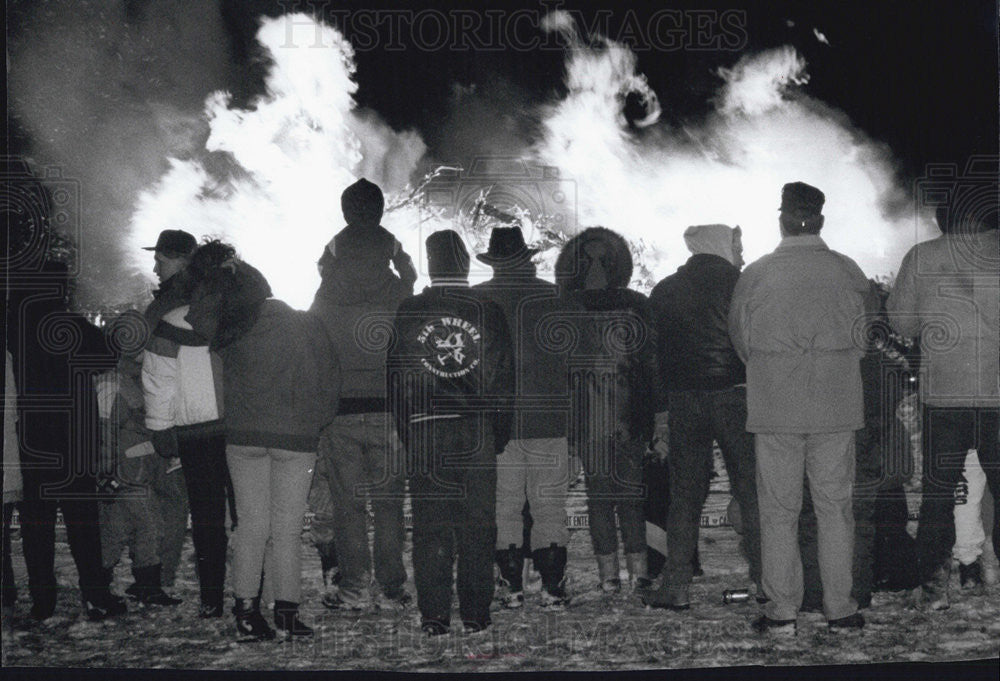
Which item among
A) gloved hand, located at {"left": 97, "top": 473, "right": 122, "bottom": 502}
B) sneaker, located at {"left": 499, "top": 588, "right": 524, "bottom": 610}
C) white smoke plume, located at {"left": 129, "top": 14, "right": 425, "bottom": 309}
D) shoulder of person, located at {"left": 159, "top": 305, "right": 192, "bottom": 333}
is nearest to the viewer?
shoulder of person, located at {"left": 159, "top": 305, "right": 192, "bottom": 333}

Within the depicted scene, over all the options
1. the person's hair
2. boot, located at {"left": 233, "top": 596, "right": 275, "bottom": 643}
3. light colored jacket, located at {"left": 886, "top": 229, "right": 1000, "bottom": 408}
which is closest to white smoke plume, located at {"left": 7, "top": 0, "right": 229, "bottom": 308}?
boot, located at {"left": 233, "top": 596, "right": 275, "bottom": 643}

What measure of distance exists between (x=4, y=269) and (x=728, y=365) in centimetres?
367

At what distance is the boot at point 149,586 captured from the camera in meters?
5.70

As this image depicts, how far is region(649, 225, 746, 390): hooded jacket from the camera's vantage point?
546 centimetres

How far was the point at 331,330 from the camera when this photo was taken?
5.79 metres

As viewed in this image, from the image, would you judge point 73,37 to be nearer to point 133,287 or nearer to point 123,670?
point 133,287

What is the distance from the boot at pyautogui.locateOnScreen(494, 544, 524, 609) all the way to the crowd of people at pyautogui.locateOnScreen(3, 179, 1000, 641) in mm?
20

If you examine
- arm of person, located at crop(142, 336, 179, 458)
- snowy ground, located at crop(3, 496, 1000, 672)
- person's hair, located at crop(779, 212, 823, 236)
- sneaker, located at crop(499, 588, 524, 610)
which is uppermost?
person's hair, located at crop(779, 212, 823, 236)

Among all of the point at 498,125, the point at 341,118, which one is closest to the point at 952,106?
the point at 498,125

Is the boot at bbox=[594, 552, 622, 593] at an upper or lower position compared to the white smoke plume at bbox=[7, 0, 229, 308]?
lower

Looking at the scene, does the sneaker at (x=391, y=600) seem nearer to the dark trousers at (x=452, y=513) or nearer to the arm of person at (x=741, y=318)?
the dark trousers at (x=452, y=513)

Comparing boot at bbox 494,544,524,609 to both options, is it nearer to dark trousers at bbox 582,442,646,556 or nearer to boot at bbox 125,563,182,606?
dark trousers at bbox 582,442,646,556

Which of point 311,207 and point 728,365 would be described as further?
point 311,207

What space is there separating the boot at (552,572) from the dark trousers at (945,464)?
69.2 inches
